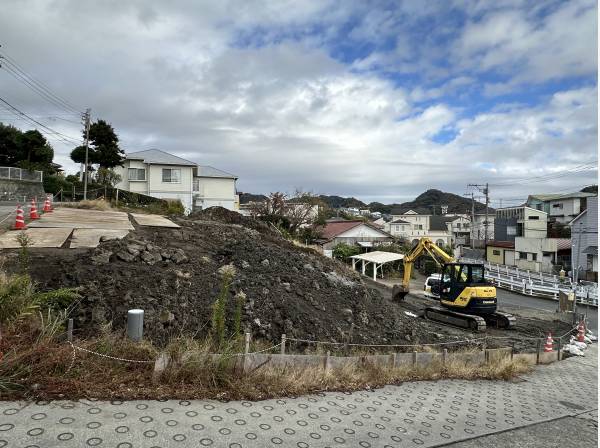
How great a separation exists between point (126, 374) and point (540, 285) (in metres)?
25.4

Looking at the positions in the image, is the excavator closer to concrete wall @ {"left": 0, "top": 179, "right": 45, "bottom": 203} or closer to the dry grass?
the dry grass

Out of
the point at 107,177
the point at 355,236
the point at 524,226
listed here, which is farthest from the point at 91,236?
the point at 524,226

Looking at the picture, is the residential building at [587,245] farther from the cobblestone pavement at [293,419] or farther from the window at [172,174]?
the window at [172,174]

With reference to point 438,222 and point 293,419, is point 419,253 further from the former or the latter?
point 438,222

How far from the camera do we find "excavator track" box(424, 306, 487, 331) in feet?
43.1

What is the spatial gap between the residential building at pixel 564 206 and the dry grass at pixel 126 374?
4051 centimetres

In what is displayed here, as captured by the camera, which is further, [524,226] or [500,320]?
[524,226]

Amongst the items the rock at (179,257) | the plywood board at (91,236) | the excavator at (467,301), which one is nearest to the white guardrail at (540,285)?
the excavator at (467,301)

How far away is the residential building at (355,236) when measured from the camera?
1213 inches

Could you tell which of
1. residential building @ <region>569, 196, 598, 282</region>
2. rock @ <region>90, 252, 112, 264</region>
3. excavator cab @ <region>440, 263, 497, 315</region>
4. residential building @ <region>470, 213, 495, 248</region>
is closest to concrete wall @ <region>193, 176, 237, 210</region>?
excavator cab @ <region>440, 263, 497, 315</region>

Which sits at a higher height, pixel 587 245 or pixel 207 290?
pixel 207 290

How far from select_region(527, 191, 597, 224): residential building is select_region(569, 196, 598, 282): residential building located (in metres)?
9.95

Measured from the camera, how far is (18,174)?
22.8 m

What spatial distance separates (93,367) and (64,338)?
0.87 metres
